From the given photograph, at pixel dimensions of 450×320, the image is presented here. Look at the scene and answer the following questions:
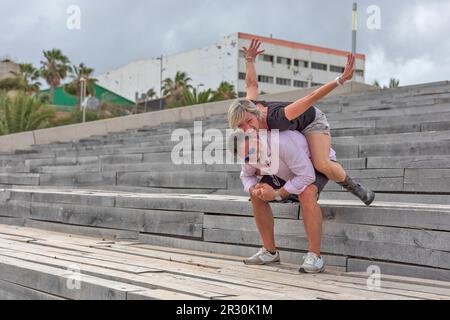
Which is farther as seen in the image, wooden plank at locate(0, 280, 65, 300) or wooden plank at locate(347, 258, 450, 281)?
wooden plank at locate(0, 280, 65, 300)

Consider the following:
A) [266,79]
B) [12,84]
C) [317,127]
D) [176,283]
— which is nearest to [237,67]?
[266,79]

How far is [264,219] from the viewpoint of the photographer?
3791 millimetres

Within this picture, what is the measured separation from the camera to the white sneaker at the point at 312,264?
353cm

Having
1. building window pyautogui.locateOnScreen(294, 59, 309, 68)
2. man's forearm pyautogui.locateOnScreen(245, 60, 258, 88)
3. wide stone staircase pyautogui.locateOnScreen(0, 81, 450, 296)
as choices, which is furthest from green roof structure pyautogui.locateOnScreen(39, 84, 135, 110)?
man's forearm pyautogui.locateOnScreen(245, 60, 258, 88)

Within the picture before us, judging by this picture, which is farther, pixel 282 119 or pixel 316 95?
pixel 282 119

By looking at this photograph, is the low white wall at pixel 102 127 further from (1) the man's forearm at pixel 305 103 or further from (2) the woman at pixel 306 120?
(1) the man's forearm at pixel 305 103

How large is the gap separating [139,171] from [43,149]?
5.52m

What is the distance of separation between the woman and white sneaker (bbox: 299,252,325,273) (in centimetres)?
49

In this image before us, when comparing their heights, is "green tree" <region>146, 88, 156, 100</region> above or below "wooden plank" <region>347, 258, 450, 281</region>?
above

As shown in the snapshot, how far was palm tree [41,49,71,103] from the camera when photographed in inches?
2200

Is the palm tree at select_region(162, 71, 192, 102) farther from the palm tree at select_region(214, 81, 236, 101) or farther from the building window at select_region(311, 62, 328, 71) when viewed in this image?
the building window at select_region(311, 62, 328, 71)

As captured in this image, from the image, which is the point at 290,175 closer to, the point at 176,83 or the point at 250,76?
the point at 250,76

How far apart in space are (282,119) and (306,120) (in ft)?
0.65

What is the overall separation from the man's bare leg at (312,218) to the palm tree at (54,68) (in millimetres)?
54683
